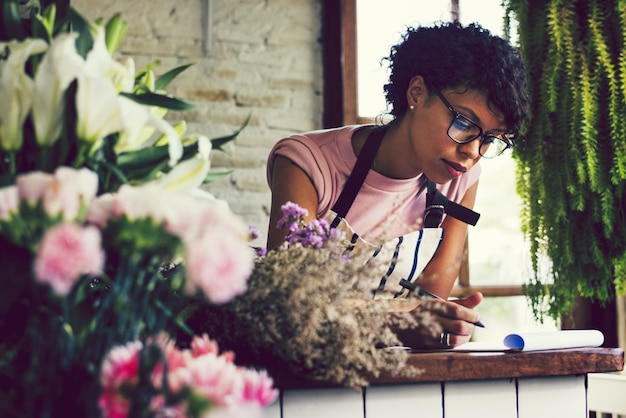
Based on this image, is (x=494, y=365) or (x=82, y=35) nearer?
(x=82, y=35)

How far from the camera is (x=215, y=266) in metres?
0.52

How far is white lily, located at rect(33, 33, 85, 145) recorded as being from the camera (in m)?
0.62

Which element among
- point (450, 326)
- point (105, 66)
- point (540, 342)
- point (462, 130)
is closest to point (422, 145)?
point (462, 130)

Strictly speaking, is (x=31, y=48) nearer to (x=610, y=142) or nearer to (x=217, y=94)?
(x=610, y=142)

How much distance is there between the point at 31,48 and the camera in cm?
65

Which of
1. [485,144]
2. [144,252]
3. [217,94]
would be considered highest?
[217,94]

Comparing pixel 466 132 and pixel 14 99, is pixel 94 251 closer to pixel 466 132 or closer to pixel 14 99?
pixel 14 99

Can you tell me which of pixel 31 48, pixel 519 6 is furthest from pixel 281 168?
pixel 519 6

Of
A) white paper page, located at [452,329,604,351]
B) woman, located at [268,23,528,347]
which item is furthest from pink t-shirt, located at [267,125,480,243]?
white paper page, located at [452,329,604,351]

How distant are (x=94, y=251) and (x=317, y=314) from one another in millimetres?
296

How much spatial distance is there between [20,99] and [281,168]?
3.43 feet

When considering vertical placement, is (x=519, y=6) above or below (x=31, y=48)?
above

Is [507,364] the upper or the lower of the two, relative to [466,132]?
lower

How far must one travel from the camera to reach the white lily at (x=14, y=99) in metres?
0.63
